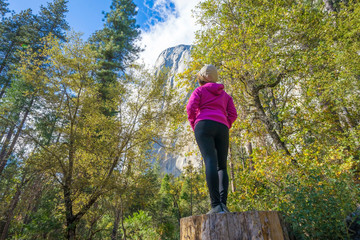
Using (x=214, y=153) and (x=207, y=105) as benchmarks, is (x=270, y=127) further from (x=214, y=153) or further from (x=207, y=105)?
(x=214, y=153)

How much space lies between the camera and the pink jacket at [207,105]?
2393 millimetres

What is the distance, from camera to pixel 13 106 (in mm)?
13984

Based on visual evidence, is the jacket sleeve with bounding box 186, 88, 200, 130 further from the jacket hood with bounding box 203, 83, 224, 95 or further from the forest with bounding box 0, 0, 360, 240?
the forest with bounding box 0, 0, 360, 240

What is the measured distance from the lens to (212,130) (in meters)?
2.31

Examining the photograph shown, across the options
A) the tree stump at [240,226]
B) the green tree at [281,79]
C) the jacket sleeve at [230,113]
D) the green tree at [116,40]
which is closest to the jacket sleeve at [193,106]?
the jacket sleeve at [230,113]

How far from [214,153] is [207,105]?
0.64 m

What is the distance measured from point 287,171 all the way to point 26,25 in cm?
2366

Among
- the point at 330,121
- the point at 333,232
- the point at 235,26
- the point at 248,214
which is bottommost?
the point at 333,232

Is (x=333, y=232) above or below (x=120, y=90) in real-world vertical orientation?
below

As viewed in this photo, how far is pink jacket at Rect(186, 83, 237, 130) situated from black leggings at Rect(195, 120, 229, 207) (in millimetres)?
88

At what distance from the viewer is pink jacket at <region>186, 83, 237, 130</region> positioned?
2393 millimetres

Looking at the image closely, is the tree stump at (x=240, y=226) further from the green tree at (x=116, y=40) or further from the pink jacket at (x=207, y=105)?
the green tree at (x=116, y=40)

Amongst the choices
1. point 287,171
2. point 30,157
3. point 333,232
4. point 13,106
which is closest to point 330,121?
point 287,171

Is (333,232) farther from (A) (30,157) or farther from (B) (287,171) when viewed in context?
(A) (30,157)
